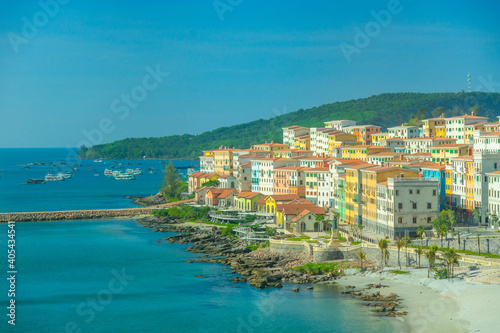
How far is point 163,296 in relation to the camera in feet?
151

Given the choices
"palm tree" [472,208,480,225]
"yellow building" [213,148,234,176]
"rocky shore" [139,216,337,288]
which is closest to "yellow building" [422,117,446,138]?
"yellow building" [213,148,234,176]

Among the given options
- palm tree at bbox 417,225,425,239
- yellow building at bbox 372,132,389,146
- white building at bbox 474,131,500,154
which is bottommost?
palm tree at bbox 417,225,425,239

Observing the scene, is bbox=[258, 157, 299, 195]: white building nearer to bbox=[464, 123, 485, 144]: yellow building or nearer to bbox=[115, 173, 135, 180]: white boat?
bbox=[464, 123, 485, 144]: yellow building

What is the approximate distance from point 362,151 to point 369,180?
25.4m

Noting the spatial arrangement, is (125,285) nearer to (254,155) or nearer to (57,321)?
(57,321)

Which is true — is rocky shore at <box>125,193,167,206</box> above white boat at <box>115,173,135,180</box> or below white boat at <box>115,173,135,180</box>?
below

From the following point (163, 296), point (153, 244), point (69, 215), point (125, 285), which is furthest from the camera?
point (69, 215)

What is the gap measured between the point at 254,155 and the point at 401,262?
51.1 meters

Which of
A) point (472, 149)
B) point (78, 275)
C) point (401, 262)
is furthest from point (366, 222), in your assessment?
point (78, 275)

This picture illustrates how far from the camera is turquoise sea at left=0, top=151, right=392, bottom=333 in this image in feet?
130

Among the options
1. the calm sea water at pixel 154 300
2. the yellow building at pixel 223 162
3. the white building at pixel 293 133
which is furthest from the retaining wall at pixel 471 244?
the white building at pixel 293 133

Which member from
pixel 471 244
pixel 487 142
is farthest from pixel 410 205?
pixel 487 142

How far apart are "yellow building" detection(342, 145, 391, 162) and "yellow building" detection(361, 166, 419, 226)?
75.4ft

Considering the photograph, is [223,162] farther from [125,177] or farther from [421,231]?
[125,177]
